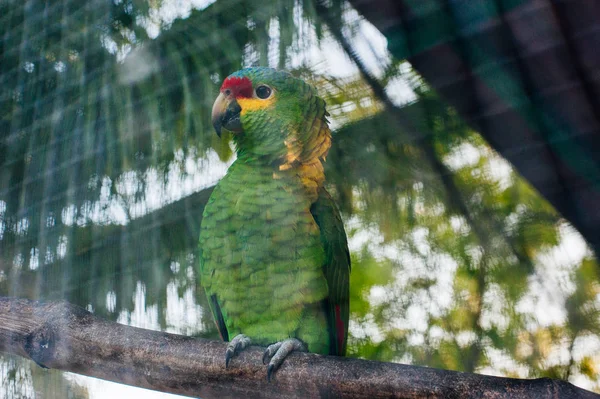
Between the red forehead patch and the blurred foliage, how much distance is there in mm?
16

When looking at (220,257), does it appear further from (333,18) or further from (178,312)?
(333,18)

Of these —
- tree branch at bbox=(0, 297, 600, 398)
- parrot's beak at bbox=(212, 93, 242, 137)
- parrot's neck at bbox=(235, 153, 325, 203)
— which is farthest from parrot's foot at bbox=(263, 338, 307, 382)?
parrot's beak at bbox=(212, 93, 242, 137)

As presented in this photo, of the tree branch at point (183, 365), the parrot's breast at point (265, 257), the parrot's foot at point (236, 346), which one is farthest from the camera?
the parrot's breast at point (265, 257)

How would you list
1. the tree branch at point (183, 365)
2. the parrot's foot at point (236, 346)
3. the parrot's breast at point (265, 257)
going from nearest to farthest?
the tree branch at point (183, 365) → the parrot's foot at point (236, 346) → the parrot's breast at point (265, 257)

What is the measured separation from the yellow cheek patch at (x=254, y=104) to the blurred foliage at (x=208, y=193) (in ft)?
0.22

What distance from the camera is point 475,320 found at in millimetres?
544

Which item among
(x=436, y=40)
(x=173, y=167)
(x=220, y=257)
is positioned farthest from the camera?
(x=220, y=257)

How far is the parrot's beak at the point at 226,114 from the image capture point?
735 mm

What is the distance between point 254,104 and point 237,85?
65 millimetres

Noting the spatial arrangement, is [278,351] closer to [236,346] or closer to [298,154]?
Answer: [236,346]

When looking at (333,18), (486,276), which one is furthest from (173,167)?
(486,276)

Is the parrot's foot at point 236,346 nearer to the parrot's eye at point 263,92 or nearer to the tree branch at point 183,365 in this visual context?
the tree branch at point 183,365

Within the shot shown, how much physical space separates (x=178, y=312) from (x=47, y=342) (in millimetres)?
179

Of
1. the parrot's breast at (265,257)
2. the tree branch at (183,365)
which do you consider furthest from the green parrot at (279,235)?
the tree branch at (183,365)
